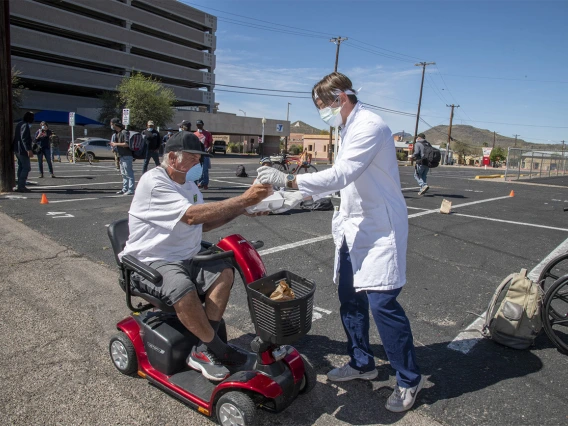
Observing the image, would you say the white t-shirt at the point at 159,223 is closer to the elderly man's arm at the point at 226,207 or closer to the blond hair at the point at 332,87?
the elderly man's arm at the point at 226,207

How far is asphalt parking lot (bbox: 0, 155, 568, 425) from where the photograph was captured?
2.58 metres

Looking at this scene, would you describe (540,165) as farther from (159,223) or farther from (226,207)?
(159,223)

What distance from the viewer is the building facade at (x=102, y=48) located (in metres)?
48.9

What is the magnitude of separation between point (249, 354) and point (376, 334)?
1.38 m

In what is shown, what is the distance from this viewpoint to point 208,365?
263cm

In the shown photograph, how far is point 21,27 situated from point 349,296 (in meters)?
59.8

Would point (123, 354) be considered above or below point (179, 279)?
below

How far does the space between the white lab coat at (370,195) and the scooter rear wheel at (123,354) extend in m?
1.59

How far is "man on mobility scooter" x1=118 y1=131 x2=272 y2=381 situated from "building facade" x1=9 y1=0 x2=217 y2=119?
5405 centimetres

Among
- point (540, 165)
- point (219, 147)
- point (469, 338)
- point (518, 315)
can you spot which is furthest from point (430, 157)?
point (219, 147)

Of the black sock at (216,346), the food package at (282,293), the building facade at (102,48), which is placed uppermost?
the building facade at (102,48)

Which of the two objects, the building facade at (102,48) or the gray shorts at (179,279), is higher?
the building facade at (102,48)

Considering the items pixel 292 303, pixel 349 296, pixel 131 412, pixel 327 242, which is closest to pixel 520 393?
pixel 349 296

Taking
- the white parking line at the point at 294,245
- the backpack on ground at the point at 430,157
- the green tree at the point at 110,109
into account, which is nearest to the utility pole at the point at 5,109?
the white parking line at the point at 294,245
